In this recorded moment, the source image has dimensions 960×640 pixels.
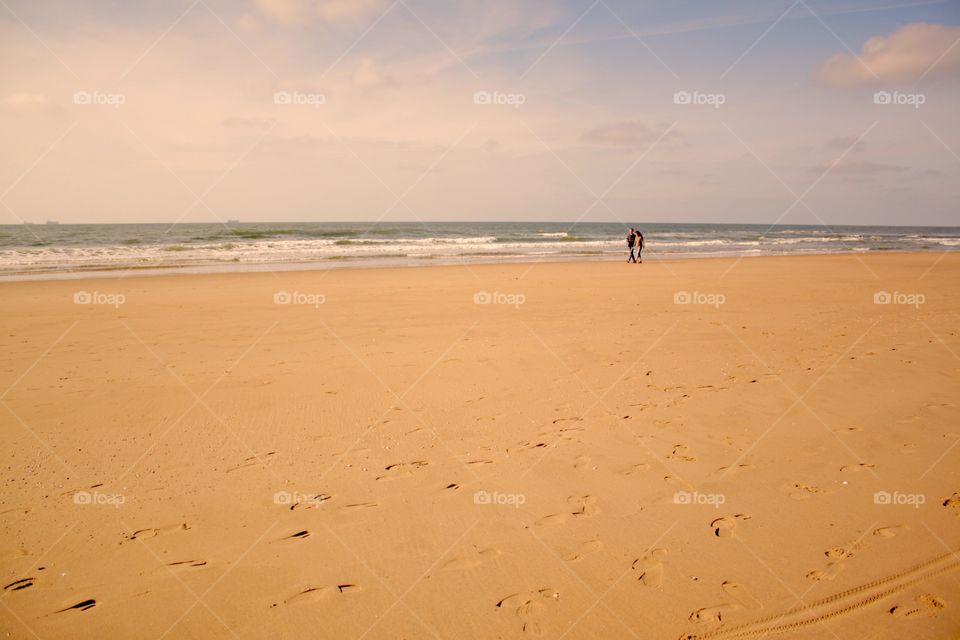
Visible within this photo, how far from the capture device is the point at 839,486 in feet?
14.9

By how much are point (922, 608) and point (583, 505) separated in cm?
217

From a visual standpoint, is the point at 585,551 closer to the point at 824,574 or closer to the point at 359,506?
the point at 824,574

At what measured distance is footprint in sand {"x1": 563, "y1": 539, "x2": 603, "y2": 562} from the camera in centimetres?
367

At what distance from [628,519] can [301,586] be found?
244 cm

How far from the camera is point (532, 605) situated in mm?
3260

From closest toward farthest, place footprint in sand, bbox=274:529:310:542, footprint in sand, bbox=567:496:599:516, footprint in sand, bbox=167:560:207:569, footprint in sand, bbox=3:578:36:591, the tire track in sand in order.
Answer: the tire track in sand
footprint in sand, bbox=3:578:36:591
footprint in sand, bbox=167:560:207:569
footprint in sand, bbox=274:529:310:542
footprint in sand, bbox=567:496:599:516

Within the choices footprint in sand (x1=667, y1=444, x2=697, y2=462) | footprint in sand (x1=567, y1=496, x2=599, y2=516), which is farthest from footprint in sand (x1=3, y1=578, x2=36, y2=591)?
footprint in sand (x1=667, y1=444, x2=697, y2=462)

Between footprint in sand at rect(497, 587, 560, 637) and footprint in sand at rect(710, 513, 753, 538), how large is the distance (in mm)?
1436

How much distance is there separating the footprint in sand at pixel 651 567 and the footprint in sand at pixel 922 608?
133 cm

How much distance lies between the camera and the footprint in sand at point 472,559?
362cm

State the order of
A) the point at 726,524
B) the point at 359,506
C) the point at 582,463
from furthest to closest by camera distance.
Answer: the point at 582,463 < the point at 359,506 < the point at 726,524

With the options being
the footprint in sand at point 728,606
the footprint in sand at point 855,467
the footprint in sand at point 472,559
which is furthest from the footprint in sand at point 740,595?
the footprint in sand at point 855,467

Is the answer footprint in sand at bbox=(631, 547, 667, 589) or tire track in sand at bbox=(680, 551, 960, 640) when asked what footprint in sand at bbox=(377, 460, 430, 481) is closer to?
footprint in sand at bbox=(631, 547, 667, 589)

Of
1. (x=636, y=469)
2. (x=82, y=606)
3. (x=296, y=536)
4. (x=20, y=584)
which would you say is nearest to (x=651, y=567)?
(x=636, y=469)
